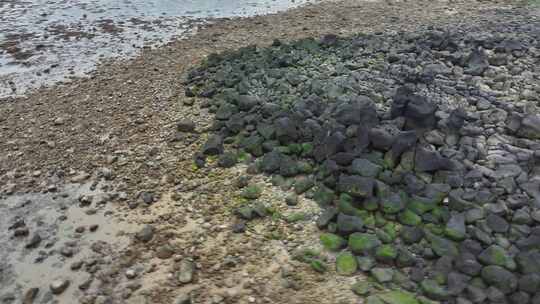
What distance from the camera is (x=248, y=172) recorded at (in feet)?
20.8

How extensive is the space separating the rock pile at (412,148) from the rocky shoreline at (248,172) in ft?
0.10

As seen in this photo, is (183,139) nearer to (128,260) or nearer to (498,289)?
(128,260)

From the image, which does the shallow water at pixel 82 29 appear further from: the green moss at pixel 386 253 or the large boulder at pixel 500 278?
the large boulder at pixel 500 278

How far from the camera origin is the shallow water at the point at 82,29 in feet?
34.3

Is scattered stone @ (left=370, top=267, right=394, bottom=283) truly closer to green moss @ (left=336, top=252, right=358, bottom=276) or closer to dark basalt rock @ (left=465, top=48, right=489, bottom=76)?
green moss @ (left=336, top=252, right=358, bottom=276)

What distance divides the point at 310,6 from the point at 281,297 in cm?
1195

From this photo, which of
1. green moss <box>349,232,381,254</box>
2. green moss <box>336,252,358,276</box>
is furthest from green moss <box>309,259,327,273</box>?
green moss <box>349,232,381,254</box>

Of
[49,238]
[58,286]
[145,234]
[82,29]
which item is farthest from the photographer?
[82,29]

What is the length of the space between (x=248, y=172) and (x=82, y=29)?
8870 mm

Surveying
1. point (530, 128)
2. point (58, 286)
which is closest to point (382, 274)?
point (530, 128)

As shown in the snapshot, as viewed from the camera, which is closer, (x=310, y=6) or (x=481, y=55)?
(x=481, y=55)

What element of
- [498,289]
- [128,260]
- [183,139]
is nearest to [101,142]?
[183,139]

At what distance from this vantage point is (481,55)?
8.02m

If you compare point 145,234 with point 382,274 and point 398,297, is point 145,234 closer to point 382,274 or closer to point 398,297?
point 382,274
